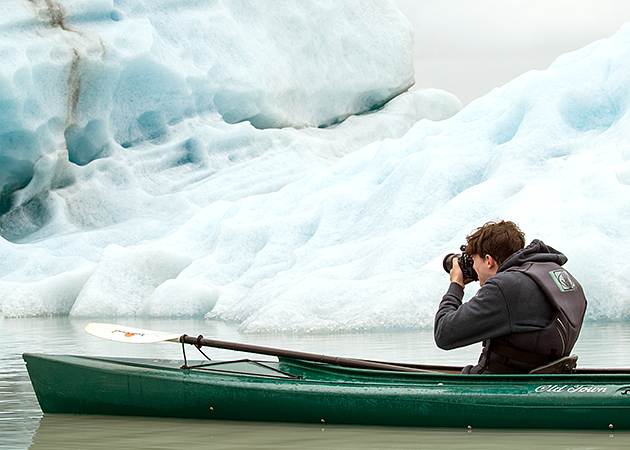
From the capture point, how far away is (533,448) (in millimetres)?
2176

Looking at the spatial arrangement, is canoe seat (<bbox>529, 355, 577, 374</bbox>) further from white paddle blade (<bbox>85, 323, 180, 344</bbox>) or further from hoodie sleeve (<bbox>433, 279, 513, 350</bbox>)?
white paddle blade (<bbox>85, 323, 180, 344</bbox>)

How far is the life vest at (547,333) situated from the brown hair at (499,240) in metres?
0.10

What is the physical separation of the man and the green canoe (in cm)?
10

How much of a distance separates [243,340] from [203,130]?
9873mm

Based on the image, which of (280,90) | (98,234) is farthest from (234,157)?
(98,234)

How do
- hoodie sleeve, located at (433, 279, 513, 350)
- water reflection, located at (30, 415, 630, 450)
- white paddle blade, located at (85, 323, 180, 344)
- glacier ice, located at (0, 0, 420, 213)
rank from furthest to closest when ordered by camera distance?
glacier ice, located at (0, 0, 420, 213) → white paddle blade, located at (85, 323, 180, 344) → water reflection, located at (30, 415, 630, 450) → hoodie sleeve, located at (433, 279, 513, 350)

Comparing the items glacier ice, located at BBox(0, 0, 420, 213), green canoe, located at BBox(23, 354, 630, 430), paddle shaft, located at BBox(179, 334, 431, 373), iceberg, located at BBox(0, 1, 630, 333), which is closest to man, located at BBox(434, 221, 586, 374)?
green canoe, located at BBox(23, 354, 630, 430)

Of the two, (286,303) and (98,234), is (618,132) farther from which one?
(98,234)

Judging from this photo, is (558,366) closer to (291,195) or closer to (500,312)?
(500,312)

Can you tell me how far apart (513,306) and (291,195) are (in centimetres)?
886

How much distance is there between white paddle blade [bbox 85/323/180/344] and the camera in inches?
120

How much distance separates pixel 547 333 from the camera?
2184mm

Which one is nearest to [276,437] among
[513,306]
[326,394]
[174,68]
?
[326,394]

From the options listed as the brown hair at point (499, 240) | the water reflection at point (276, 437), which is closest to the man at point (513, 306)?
the brown hair at point (499, 240)
